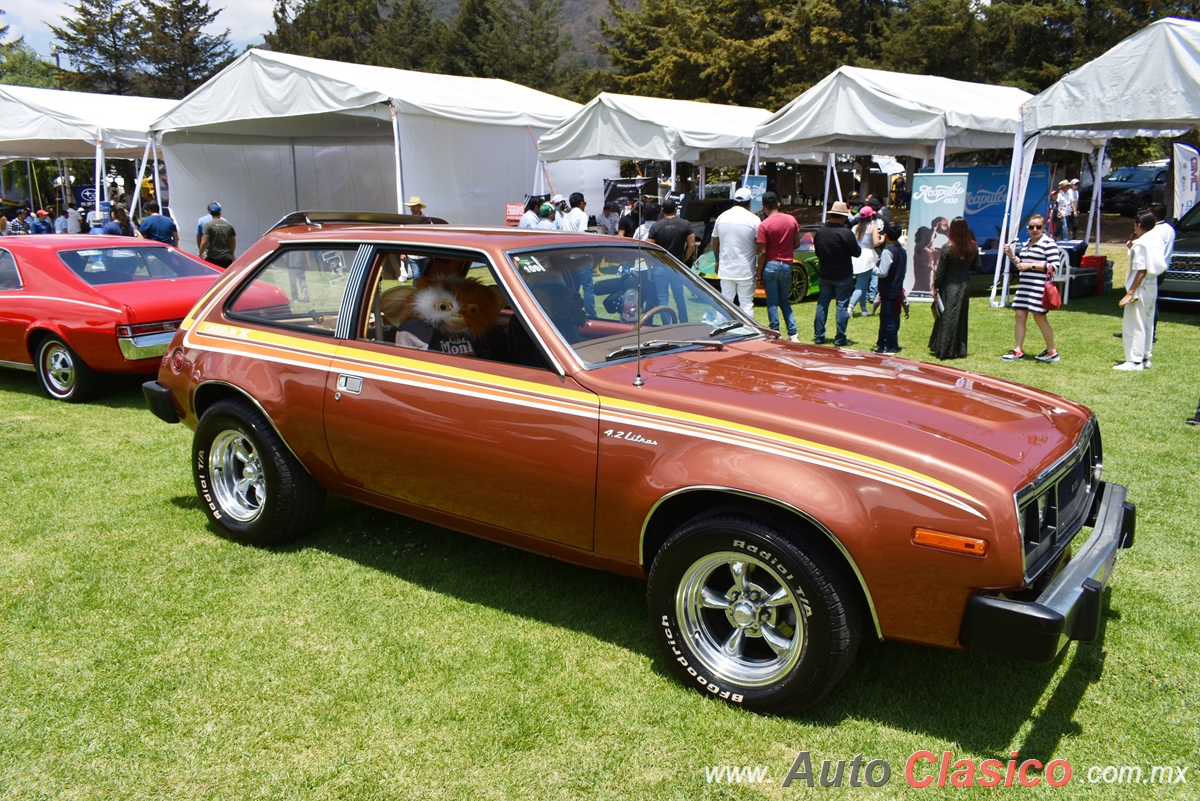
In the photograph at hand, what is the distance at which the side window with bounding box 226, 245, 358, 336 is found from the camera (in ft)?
14.3

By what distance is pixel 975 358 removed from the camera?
1004 cm

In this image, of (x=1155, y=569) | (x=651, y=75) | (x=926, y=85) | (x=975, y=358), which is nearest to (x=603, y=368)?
(x=1155, y=569)

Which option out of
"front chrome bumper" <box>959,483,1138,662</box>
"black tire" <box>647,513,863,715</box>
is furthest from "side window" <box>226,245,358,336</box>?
"front chrome bumper" <box>959,483,1138,662</box>

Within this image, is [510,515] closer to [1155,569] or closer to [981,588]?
[981,588]

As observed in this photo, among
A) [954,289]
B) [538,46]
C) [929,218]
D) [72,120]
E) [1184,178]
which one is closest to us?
[954,289]

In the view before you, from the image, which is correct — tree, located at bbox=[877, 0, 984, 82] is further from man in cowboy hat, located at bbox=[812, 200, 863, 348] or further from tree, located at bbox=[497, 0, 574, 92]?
tree, located at bbox=[497, 0, 574, 92]

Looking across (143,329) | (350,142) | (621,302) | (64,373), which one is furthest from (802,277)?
(350,142)

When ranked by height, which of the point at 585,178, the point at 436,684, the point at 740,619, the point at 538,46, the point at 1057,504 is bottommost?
the point at 436,684

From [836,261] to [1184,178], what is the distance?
965 cm

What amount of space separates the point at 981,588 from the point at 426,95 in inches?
584

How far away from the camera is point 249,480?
4.75 m

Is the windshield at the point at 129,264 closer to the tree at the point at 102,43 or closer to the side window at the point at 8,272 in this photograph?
the side window at the point at 8,272

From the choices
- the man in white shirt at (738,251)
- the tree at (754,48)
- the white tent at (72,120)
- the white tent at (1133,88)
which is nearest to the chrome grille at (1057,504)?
the man in white shirt at (738,251)

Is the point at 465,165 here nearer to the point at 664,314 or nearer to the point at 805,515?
the point at 664,314
